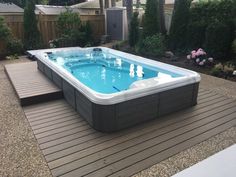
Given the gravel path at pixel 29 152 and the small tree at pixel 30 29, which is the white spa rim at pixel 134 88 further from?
the small tree at pixel 30 29

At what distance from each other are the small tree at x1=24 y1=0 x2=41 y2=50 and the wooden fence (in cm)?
39

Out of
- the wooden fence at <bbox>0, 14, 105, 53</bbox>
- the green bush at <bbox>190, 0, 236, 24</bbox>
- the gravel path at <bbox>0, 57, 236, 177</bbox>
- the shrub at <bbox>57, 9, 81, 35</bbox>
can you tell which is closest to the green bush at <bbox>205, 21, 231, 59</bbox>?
the green bush at <bbox>190, 0, 236, 24</bbox>

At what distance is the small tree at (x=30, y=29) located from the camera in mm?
8586

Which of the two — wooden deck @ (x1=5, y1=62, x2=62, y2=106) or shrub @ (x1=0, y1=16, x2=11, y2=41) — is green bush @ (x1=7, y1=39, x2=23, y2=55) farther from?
wooden deck @ (x1=5, y1=62, x2=62, y2=106)

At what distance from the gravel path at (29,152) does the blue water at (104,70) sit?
6.19 feet

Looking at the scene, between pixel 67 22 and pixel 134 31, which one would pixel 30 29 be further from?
pixel 134 31

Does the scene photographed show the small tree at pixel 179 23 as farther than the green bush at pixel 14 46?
No

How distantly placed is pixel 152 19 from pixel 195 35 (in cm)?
176

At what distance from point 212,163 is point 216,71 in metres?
4.12

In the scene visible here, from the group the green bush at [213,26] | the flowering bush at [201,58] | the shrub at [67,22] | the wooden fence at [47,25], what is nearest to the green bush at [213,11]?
the green bush at [213,26]

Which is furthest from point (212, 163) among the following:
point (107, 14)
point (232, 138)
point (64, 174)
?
point (107, 14)

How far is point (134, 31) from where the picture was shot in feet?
28.3

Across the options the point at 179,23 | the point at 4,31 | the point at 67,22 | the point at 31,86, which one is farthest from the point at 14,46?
the point at 179,23

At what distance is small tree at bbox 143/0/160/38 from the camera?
26.0 feet
